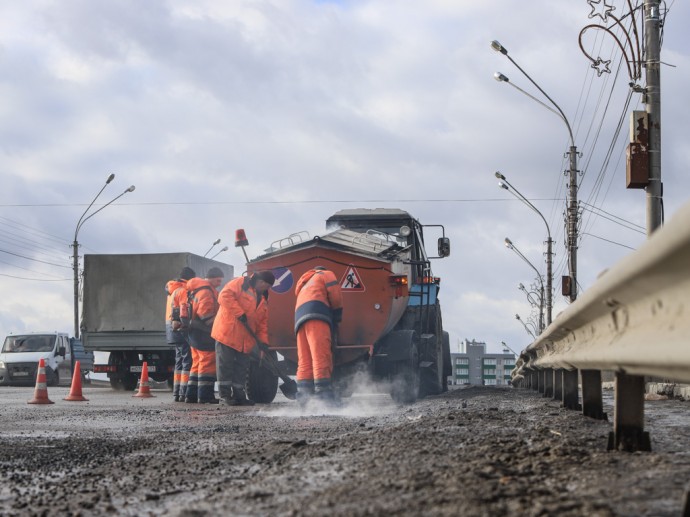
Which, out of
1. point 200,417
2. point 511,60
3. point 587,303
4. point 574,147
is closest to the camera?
point 587,303

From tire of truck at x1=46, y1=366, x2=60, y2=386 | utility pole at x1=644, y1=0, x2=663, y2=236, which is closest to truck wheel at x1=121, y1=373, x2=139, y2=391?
tire of truck at x1=46, y1=366, x2=60, y2=386

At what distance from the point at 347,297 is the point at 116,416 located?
4.14 metres

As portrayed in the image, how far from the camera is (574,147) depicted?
28797mm

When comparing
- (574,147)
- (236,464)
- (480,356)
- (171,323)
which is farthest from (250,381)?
(480,356)

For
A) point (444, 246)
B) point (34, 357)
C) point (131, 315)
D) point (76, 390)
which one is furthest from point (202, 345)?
point (34, 357)

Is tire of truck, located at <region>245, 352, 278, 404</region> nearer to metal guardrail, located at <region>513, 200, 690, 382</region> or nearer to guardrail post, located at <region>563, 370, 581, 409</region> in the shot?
guardrail post, located at <region>563, 370, 581, 409</region>

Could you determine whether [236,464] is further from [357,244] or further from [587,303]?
[357,244]

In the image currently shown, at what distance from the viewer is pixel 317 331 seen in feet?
39.2

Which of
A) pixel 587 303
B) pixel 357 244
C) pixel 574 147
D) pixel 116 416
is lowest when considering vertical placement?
pixel 116 416

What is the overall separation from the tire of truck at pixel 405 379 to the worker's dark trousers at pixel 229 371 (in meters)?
2.09

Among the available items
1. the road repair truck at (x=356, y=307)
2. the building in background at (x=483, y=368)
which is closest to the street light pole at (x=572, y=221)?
the road repair truck at (x=356, y=307)

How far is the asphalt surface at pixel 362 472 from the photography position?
320cm

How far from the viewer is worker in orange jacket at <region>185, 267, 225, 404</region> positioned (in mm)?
14070

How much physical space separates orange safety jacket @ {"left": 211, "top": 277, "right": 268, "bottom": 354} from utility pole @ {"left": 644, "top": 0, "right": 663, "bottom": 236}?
5.90 meters
